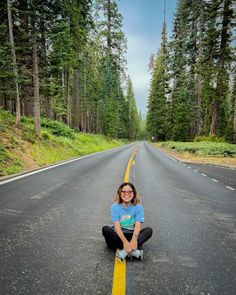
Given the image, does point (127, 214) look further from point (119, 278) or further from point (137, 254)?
point (119, 278)

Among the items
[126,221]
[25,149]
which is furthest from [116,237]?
[25,149]

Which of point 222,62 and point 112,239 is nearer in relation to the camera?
point 112,239

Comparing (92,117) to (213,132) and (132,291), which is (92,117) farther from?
(132,291)

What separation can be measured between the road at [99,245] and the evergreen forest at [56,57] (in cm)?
1270

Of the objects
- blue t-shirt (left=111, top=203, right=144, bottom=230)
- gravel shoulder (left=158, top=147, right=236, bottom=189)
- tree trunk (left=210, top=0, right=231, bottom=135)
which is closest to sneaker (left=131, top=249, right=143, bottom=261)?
blue t-shirt (left=111, top=203, right=144, bottom=230)

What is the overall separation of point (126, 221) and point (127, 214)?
0.11 m

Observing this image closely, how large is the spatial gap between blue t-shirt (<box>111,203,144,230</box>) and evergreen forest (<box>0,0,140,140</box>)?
579 inches

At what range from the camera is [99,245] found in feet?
14.9

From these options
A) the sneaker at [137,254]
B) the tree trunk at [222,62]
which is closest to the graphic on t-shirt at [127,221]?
the sneaker at [137,254]

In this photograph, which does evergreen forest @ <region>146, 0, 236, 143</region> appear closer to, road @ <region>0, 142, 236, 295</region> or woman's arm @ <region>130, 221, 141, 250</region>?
road @ <region>0, 142, 236, 295</region>

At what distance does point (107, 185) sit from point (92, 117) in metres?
56.5

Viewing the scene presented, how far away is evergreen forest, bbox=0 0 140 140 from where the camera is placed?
63.6 ft

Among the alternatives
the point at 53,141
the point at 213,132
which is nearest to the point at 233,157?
the point at 213,132

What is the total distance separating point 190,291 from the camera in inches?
127
